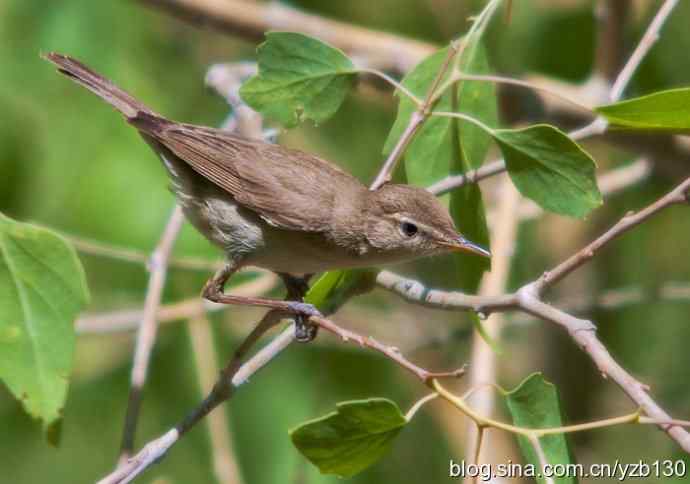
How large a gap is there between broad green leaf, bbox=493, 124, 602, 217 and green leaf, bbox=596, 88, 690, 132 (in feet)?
0.38

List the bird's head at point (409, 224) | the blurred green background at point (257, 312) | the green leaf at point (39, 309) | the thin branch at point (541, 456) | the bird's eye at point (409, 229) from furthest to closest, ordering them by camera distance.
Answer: the blurred green background at point (257, 312) < the bird's eye at point (409, 229) < the bird's head at point (409, 224) < the green leaf at point (39, 309) < the thin branch at point (541, 456)

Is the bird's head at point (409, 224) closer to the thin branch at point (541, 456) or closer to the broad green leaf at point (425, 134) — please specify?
the broad green leaf at point (425, 134)

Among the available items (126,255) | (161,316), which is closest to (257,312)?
(161,316)

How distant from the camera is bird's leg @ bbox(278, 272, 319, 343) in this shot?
2735mm

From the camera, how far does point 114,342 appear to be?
6.09 metres

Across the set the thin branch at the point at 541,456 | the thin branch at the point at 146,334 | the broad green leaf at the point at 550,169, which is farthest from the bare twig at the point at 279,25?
the thin branch at the point at 541,456

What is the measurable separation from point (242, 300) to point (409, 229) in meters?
0.53

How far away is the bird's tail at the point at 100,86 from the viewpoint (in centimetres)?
344

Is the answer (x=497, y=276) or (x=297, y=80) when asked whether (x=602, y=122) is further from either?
(x=497, y=276)

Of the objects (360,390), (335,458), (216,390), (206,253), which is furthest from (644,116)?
(360,390)

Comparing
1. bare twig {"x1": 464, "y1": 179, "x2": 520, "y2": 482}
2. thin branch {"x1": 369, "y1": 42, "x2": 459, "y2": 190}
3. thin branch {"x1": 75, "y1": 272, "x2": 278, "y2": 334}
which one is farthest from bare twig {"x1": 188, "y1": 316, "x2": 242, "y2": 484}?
thin branch {"x1": 369, "y1": 42, "x2": 459, "y2": 190}

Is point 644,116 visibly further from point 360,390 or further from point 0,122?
point 0,122

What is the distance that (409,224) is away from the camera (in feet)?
10.4

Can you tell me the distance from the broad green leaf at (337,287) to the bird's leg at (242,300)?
70 mm
